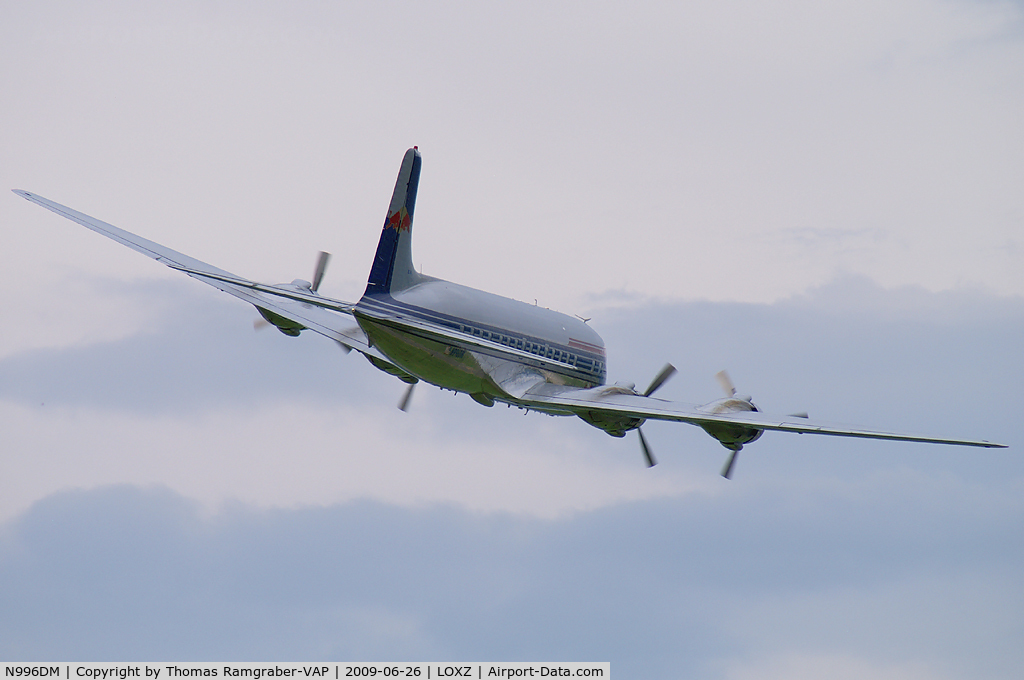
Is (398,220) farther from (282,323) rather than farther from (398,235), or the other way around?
(282,323)

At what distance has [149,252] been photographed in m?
38.5

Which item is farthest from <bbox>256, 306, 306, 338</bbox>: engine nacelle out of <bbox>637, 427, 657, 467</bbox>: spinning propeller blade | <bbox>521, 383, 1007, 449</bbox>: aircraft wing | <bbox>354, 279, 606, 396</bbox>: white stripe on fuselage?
<bbox>637, 427, 657, 467</bbox>: spinning propeller blade

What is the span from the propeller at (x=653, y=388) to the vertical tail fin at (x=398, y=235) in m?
9.31

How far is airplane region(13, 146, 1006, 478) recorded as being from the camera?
33.8 metres

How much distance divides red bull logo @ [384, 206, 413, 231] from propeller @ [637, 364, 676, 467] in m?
10.3

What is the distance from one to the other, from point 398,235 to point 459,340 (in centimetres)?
434

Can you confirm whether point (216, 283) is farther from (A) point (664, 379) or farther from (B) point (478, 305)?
(A) point (664, 379)

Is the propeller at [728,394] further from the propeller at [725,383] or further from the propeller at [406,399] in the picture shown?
the propeller at [406,399]

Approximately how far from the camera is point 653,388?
122 ft

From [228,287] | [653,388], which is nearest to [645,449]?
[653,388]

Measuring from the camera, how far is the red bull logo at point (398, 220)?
34.9 m

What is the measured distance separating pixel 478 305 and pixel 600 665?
500 inches

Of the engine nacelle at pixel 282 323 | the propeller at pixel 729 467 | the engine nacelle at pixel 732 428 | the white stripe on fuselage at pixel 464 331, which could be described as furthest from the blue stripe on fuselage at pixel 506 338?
the propeller at pixel 729 467

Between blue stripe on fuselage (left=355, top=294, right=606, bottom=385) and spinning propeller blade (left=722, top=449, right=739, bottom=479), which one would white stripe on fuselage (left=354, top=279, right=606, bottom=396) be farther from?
spinning propeller blade (left=722, top=449, right=739, bottom=479)
